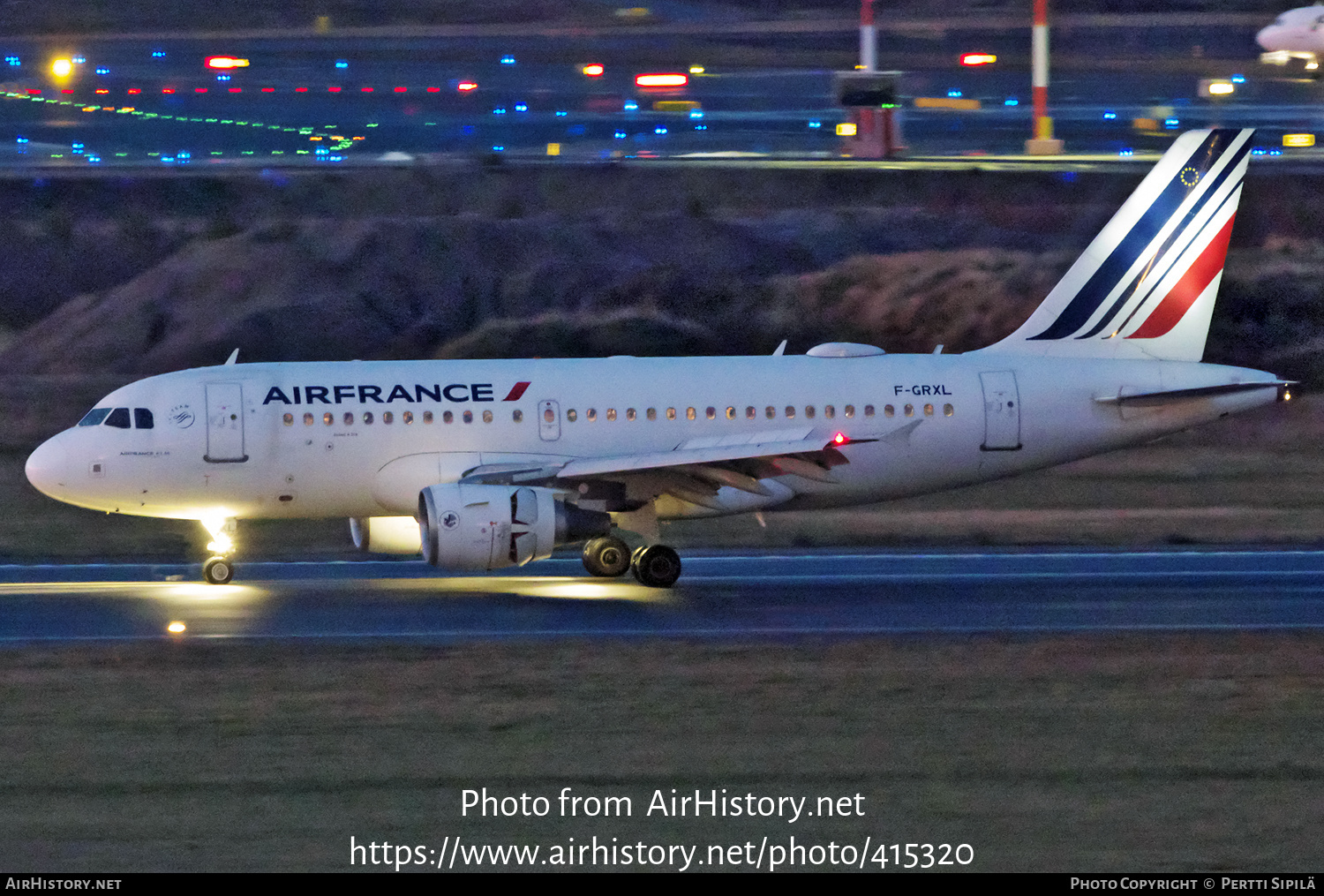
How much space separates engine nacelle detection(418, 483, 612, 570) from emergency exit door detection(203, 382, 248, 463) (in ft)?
10.1

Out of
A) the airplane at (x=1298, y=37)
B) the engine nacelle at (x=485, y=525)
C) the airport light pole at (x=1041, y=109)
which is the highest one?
the airplane at (x=1298, y=37)

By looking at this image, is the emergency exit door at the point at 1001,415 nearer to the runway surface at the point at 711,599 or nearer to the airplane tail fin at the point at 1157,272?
the airplane tail fin at the point at 1157,272

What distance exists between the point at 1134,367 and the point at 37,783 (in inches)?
705

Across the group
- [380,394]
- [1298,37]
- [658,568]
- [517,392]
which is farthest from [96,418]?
[1298,37]

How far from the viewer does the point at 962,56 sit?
91312mm

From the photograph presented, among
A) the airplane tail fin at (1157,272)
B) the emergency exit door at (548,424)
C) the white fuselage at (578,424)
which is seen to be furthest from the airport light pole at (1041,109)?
the emergency exit door at (548,424)

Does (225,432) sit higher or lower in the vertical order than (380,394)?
lower

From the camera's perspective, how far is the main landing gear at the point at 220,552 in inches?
1000

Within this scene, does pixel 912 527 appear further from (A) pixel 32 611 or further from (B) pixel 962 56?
(B) pixel 962 56

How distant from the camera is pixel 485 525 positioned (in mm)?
23125

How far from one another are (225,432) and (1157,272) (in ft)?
47.0

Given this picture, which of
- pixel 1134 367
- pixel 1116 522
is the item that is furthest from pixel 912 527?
pixel 1134 367

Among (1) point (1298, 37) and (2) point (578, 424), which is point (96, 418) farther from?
(1) point (1298, 37)

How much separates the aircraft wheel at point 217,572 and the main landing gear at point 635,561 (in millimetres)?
5053
